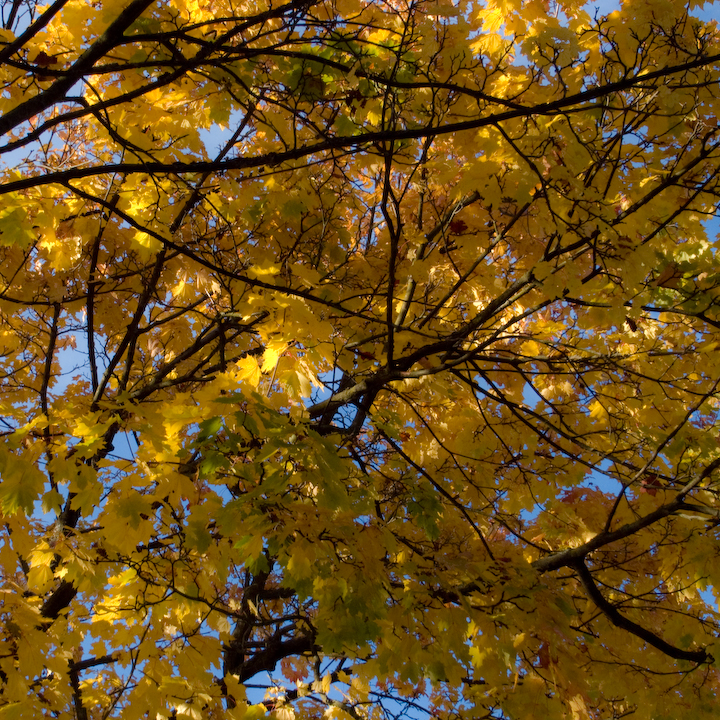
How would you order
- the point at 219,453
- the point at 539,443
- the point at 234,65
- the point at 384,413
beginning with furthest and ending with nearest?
the point at 539,443
the point at 384,413
the point at 234,65
the point at 219,453

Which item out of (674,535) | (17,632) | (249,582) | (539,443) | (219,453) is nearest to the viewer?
(219,453)

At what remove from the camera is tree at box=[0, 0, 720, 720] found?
2516mm

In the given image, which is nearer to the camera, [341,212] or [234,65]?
[234,65]

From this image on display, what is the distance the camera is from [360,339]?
12.3ft

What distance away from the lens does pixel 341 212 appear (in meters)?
4.26

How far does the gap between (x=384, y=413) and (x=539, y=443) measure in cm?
194

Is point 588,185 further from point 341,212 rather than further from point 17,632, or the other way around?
point 17,632

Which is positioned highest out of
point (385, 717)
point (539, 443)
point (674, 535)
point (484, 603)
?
point (539, 443)

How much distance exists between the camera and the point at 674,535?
3.87m

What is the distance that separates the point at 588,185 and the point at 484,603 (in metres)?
2.45

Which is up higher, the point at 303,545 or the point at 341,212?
the point at 341,212

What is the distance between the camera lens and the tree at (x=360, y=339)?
252cm

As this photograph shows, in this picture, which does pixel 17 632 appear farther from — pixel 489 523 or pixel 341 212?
pixel 341 212

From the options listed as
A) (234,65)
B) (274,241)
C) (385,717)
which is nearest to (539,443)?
(385,717)
